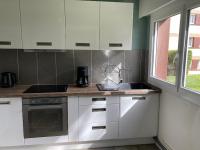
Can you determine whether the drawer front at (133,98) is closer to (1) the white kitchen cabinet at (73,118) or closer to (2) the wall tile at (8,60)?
(1) the white kitchen cabinet at (73,118)

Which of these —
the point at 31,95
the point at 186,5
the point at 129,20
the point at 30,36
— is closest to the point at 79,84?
the point at 31,95

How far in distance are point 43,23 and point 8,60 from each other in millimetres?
848

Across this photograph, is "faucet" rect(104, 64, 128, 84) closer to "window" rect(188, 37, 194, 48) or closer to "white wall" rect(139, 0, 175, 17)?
"white wall" rect(139, 0, 175, 17)

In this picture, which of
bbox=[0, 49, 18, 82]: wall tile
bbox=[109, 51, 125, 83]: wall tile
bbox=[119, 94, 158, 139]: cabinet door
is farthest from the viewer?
bbox=[109, 51, 125, 83]: wall tile

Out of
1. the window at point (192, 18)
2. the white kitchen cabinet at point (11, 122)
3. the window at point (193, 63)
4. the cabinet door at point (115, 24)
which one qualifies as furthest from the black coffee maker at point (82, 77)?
the window at point (192, 18)

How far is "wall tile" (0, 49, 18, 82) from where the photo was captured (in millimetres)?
2547

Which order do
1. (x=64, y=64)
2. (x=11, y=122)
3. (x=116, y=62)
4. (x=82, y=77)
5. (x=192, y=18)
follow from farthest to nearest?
(x=116, y=62), (x=64, y=64), (x=82, y=77), (x=11, y=122), (x=192, y=18)

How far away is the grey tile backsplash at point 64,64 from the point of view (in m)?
2.59

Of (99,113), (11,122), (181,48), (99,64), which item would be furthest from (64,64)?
(181,48)

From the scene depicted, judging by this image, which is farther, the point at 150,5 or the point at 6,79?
the point at 6,79

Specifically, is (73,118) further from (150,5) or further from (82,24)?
(150,5)

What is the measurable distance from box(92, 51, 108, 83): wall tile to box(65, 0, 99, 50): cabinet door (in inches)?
15.7

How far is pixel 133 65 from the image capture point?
9.45 ft

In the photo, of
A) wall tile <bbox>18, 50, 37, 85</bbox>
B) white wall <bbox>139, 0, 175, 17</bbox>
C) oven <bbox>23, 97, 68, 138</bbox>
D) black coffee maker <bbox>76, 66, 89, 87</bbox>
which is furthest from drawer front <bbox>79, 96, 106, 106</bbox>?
white wall <bbox>139, 0, 175, 17</bbox>
